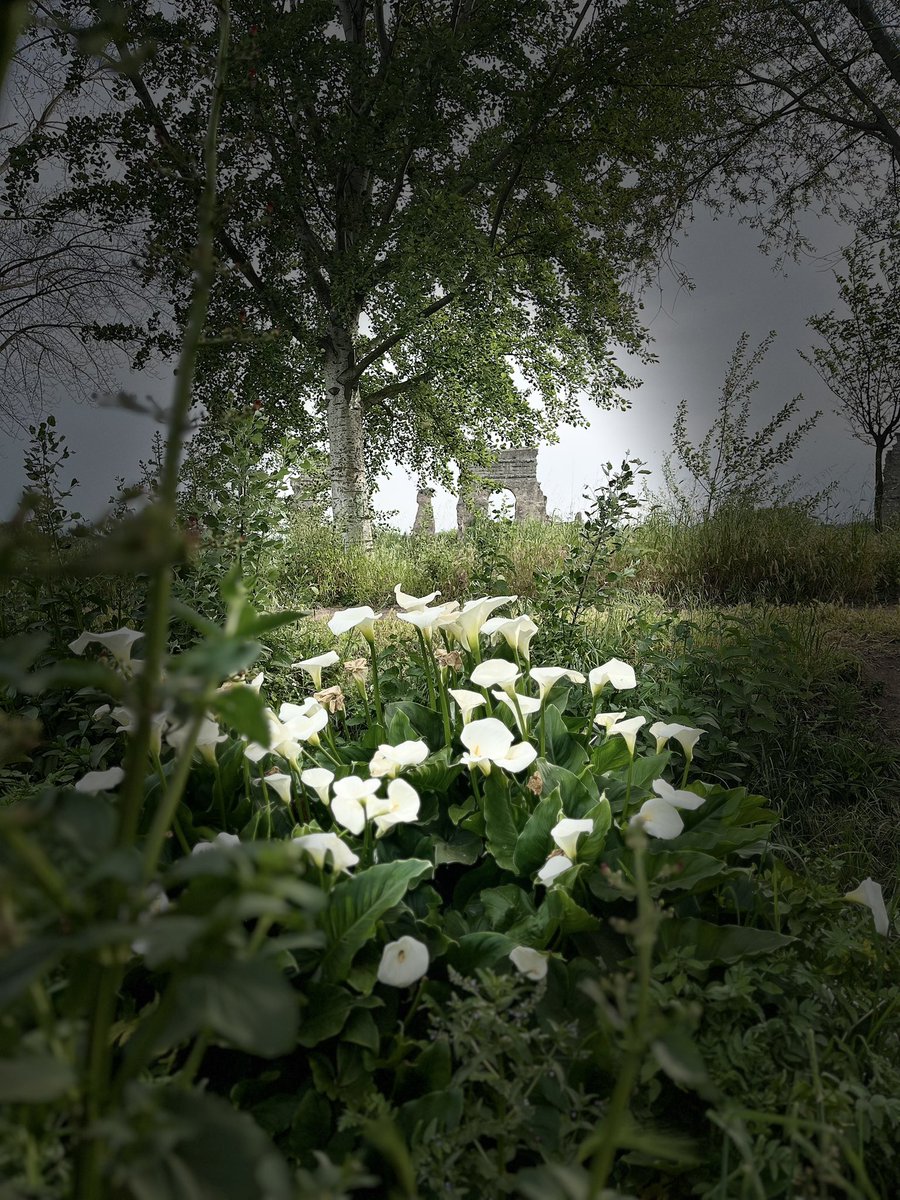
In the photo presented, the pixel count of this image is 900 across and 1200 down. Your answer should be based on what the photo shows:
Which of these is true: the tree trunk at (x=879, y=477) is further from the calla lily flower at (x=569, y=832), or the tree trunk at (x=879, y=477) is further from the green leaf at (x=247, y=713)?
the green leaf at (x=247, y=713)

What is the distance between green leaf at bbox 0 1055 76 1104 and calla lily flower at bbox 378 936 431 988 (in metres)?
0.72

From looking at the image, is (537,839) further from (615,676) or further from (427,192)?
(427,192)

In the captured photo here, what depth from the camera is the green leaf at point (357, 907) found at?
1130mm

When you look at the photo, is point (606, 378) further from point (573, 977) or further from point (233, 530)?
point (573, 977)

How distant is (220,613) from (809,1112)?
227 centimetres

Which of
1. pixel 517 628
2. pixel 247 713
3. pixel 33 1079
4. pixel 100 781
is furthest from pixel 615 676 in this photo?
pixel 33 1079

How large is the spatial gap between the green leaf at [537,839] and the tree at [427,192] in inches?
229

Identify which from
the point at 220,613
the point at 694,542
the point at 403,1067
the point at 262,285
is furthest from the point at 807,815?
the point at 262,285

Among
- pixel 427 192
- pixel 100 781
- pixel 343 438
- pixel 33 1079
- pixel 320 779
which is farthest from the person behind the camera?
pixel 343 438

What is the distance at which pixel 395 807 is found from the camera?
3.97 feet

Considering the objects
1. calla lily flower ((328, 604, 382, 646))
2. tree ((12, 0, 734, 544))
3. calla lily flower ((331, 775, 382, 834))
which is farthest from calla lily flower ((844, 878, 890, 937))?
tree ((12, 0, 734, 544))

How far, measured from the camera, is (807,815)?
2520 mm

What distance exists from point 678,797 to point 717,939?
228 millimetres

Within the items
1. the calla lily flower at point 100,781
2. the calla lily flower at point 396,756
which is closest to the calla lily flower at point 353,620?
the calla lily flower at point 396,756
